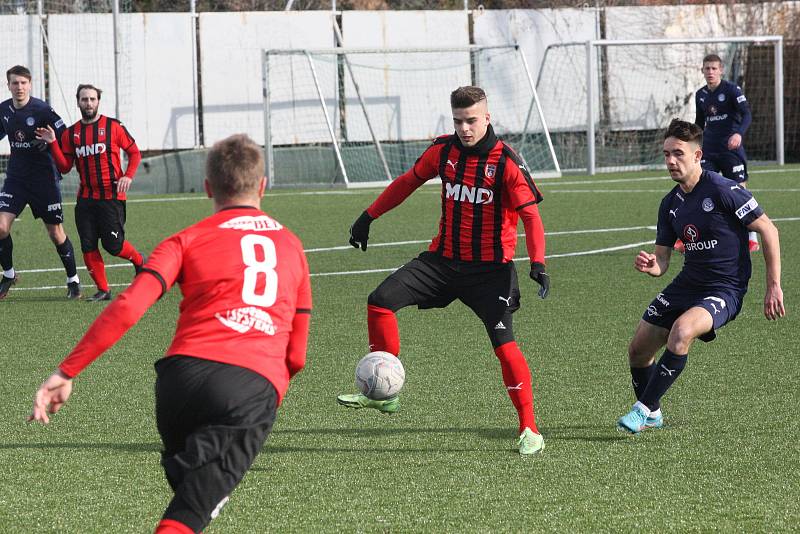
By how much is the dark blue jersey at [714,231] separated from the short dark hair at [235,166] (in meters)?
2.94

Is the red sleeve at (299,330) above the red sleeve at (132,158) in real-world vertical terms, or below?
below

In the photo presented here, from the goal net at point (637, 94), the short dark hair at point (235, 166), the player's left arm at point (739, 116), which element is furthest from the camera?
the goal net at point (637, 94)

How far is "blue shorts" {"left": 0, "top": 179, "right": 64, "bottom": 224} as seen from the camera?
11156 mm

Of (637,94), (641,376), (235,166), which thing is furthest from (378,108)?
(235,166)

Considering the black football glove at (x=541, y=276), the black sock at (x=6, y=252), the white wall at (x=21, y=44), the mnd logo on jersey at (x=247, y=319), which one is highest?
the white wall at (x=21, y=44)

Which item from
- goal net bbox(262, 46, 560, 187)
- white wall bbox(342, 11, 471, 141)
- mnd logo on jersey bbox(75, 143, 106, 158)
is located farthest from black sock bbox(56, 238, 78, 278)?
white wall bbox(342, 11, 471, 141)

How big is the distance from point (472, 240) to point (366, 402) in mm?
967

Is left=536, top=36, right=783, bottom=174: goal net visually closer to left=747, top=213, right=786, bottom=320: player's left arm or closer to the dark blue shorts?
the dark blue shorts

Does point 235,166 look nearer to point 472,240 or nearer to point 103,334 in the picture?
point 103,334

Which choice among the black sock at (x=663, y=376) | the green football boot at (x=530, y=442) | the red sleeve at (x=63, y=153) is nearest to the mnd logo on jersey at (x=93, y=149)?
the red sleeve at (x=63, y=153)

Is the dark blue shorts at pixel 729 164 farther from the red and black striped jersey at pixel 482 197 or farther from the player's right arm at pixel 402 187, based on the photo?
the red and black striped jersey at pixel 482 197

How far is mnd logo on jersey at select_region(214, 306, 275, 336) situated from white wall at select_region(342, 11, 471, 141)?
21.7m

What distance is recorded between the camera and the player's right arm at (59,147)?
1087cm

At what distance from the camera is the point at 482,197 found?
243 inches
